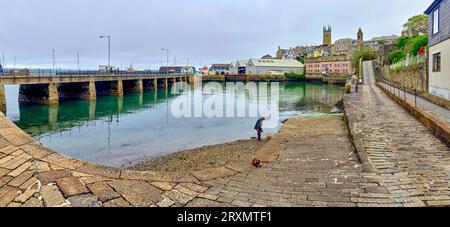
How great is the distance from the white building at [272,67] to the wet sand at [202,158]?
96.4m

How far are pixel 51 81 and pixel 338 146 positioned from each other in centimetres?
3630

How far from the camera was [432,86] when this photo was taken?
2047cm

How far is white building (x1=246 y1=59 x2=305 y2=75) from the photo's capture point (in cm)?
11156

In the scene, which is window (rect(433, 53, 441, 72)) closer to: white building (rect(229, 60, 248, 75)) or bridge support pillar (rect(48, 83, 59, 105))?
bridge support pillar (rect(48, 83, 59, 105))

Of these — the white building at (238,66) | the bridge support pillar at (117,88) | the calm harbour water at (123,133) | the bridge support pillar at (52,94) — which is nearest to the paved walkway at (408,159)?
the calm harbour water at (123,133)

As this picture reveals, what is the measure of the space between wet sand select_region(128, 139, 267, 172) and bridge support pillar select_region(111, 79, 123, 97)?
135 feet

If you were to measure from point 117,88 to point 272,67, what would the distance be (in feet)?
227

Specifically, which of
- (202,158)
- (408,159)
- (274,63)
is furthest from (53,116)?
(274,63)

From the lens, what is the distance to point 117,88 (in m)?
53.8

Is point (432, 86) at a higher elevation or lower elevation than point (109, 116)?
higher

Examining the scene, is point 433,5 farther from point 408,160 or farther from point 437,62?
point 408,160

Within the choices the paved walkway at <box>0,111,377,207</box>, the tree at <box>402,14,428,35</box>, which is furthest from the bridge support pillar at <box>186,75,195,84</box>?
the paved walkway at <box>0,111,377,207</box>
